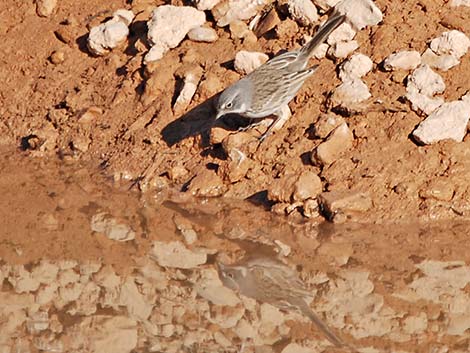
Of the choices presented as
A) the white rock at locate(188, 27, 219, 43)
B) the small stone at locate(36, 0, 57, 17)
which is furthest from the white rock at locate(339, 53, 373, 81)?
→ the small stone at locate(36, 0, 57, 17)

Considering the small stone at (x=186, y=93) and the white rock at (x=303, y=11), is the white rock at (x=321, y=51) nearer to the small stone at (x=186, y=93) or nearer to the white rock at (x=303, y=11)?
the white rock at (x=303, y=11)

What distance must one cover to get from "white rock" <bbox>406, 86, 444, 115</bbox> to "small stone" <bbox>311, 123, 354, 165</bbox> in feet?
1.74

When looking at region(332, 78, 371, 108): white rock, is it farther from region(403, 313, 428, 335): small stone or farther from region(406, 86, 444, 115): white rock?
region(403, 313, 428, 335): small stone

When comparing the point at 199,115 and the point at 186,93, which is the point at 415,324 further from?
the point at 186,93

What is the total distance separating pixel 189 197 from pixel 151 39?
1685 mm

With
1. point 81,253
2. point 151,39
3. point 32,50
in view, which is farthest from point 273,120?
point 32,50

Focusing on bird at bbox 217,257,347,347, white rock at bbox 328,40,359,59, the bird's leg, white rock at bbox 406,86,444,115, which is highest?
white rock at bbox 328,40,359,59

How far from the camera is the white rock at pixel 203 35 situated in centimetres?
966

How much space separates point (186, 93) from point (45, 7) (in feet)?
6.80

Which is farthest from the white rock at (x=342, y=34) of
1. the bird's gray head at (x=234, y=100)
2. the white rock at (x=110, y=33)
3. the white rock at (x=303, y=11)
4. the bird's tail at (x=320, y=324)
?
the bird's tail at (x=320, y=324)

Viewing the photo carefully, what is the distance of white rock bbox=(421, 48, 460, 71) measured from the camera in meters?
8.82

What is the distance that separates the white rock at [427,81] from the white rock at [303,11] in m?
1.06

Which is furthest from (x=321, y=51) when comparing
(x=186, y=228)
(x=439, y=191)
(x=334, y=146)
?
(x=186, y=228)

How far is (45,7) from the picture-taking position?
1063 cm
